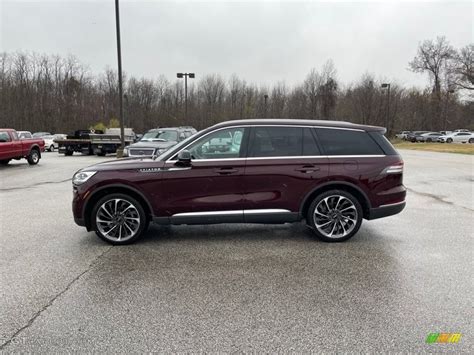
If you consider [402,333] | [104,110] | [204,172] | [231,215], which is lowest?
[402,333]

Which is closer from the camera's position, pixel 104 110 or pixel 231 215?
pixel 231 215

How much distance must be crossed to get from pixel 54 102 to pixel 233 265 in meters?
63.5

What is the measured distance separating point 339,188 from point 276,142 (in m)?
1.25

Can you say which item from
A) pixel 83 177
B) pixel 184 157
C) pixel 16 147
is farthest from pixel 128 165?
pixel 16 147

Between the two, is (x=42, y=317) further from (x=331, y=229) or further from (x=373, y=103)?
(x=373, y=103)

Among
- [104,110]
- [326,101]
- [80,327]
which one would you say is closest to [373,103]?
[326,101]

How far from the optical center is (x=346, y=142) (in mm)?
5641

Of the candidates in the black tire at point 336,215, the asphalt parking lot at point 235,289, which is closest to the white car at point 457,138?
the asphalt parking lot at point 235,289

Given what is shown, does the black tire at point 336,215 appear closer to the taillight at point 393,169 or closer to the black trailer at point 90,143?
the taillight at point 393,169

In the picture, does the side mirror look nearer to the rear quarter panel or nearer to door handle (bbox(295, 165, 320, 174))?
door handle (bbox(295, 165, 320, 174))

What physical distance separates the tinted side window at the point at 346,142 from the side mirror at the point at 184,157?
207 centimetres

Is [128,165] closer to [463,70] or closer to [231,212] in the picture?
[231,212]

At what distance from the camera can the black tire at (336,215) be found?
5.53 metres

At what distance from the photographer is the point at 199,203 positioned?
17.6 feet
